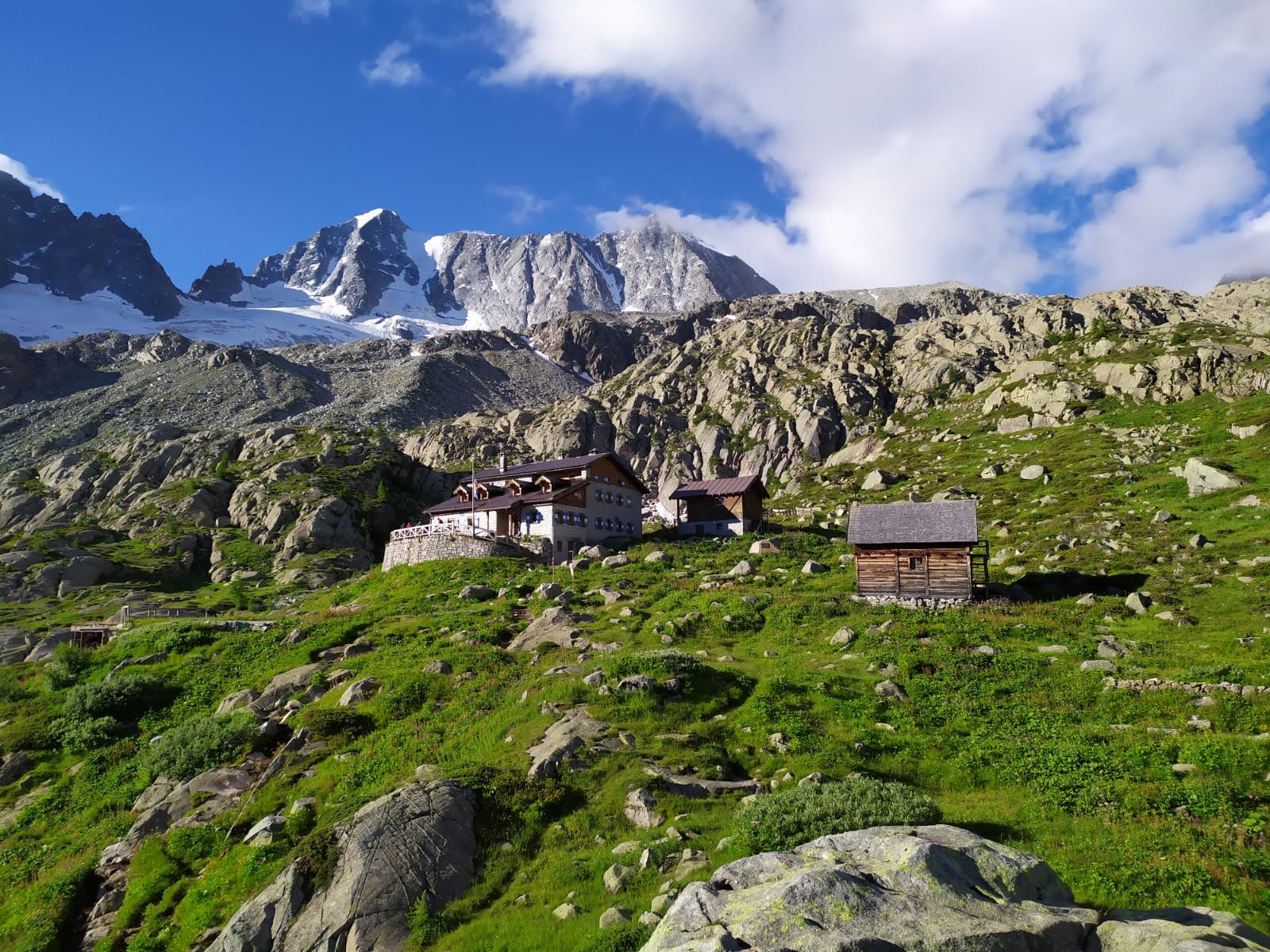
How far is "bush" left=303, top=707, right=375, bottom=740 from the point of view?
25672 mm

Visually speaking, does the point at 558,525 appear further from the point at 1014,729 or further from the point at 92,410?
the point at 92,410

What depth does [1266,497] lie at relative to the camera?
5244 cm

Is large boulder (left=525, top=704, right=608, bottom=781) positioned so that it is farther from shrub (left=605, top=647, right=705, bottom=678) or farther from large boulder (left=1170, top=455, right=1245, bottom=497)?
large boulder (left=1170, top=455, right=1245, bottom=497)

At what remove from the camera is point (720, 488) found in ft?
260

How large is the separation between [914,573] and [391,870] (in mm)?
37511

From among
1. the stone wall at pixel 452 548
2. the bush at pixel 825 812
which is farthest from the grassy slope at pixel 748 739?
the stone wall at pixel 452 548

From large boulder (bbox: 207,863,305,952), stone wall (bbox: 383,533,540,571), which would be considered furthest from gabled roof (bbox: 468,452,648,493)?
large boulder (bbox: 207,863,305,952)

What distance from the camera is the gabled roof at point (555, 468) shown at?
74.9 m

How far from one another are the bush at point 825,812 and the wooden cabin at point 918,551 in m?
30.5

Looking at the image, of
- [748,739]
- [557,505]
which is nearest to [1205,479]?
[557,505]

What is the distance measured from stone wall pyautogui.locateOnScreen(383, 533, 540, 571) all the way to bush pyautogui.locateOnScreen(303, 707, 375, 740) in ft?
117

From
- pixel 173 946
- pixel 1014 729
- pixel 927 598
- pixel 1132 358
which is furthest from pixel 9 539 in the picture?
pixel 1132 358

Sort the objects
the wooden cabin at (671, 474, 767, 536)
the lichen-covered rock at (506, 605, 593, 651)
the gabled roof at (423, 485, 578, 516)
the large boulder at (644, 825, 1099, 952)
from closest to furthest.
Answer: the large boulder at (644, 825, 1099, 952) → the lichen-covered rock at (506, 605, 593, 651) → the gabled roof at (423, 485, 578, 516) → the wooden cabin at (671, 474, 767, 536)

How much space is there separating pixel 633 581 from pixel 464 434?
479 feet
